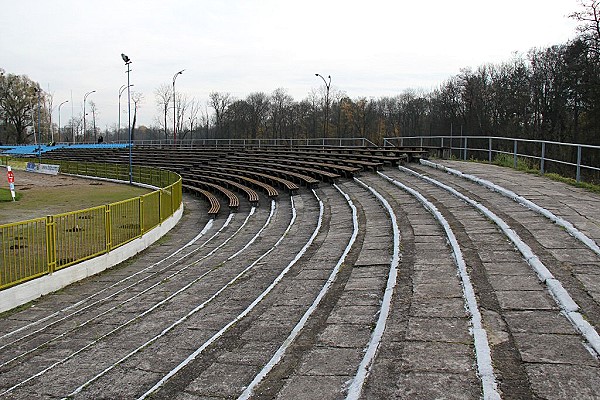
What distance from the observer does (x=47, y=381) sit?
580cm

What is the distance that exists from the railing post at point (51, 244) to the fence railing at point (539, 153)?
12525 mm

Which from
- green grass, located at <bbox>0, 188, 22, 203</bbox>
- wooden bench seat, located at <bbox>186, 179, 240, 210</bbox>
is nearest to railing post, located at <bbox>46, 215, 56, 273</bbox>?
wooden bench seat, located at <bbox>186, 179, 240, 210</bbox>

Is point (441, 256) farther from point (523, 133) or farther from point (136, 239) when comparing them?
point (523, 133)

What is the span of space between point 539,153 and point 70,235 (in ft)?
104

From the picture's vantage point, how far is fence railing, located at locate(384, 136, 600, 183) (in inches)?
632

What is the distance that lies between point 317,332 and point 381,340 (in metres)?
0.87

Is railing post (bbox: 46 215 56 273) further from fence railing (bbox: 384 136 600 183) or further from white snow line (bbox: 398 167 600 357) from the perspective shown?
fence railing (bbox: 384 136 600 183)

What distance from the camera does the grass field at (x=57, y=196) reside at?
2246cm

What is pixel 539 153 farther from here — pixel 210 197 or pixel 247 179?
pixel 210 197

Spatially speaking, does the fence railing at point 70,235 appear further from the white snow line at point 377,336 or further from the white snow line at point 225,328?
the white snow line at point 377,336

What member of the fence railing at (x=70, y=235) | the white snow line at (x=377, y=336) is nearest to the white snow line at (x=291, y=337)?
the white snow line at (x=377, y=336)

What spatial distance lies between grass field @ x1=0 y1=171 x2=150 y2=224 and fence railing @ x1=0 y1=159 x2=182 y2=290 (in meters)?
7.52

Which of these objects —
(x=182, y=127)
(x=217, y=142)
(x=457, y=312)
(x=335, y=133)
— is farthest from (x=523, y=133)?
(x=182, y=127)

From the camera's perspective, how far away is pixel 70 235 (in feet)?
36.7
